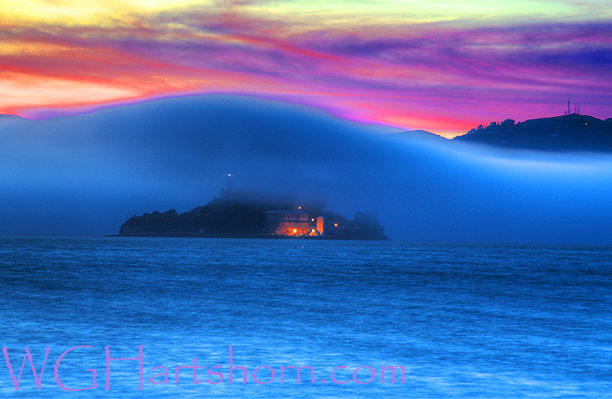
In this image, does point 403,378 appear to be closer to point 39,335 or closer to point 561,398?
point 561,398

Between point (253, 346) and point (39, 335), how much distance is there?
769cm

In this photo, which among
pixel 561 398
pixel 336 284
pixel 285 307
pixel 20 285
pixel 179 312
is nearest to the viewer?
pixel 561 398

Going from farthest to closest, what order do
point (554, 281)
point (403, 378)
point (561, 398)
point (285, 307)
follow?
point (554, 281) → point (285, 307) → point (403, 378) → point (561, 398)

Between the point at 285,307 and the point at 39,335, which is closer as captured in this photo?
the point at 39,335

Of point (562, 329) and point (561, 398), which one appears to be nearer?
point (561, 398)

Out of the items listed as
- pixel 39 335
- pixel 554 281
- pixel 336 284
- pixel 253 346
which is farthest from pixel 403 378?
pixel 554 281

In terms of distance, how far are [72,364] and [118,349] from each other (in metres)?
2.61

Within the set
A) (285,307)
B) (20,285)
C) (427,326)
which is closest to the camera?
(427,326)

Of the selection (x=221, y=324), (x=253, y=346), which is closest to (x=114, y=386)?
(x=253, y=346)

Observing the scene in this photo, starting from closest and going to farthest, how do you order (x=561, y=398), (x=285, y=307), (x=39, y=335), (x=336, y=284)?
(x=561, y=398), (x=39, y=335), (x=285, y=307), (x=336, y=284)

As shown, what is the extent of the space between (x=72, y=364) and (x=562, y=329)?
19.2 metres

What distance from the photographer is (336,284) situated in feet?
164

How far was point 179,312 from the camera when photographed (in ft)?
94.1

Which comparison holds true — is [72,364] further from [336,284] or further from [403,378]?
[336,284]
